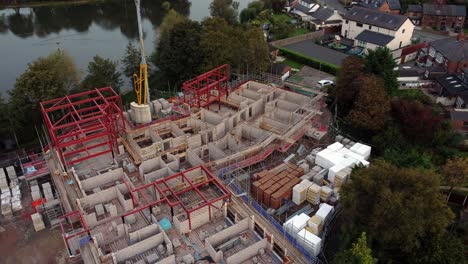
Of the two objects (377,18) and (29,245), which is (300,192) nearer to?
(29,245)

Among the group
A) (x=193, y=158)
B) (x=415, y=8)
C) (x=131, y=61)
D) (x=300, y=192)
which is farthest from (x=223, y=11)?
(x=300, y=192)

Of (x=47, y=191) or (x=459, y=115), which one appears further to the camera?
(x=459, y=115)

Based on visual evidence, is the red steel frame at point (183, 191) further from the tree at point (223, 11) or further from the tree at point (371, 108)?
the tree at point (223, 11)

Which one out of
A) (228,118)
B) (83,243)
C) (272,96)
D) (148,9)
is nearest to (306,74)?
(272,96)

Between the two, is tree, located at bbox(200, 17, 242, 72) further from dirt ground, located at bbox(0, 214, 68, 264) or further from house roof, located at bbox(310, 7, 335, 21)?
house roof, located at bbox(310, 7, 335, 21)

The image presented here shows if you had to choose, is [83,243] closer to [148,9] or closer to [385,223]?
[385,223]

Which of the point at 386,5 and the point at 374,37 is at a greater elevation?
the point at 386,5

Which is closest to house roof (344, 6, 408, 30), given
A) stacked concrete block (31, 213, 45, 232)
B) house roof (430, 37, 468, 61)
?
house roof (430, 37, 468, 61)
